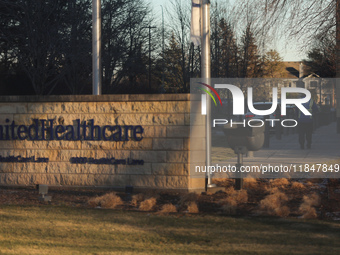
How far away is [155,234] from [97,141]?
439cm

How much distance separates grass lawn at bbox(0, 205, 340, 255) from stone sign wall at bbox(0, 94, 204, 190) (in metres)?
2.28

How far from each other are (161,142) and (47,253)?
193 inches

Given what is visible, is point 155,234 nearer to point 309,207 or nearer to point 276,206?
point 276,206

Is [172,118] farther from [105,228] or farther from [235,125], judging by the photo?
[105,228]

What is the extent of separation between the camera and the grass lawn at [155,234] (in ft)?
21.9

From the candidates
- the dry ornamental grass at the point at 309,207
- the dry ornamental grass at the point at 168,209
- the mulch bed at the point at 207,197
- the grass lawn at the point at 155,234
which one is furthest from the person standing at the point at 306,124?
the grass lawn at the point at 155,234

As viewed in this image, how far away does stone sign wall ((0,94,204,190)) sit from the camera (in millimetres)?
11055

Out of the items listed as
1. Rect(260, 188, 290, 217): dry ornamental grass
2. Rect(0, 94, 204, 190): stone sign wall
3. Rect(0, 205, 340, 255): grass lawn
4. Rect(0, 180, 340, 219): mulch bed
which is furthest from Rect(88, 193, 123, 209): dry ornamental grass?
Rect(260, 188, 290, 217): dry ornamental grass

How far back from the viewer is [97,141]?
11.5m

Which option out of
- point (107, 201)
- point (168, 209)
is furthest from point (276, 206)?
point (107, 201)

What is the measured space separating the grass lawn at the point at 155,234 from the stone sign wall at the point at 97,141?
2.28 meters

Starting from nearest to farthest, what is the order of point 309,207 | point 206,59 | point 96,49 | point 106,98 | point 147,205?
point 309,207 → point 147,205 → point 206,59 → point 106,98 → point 96,49

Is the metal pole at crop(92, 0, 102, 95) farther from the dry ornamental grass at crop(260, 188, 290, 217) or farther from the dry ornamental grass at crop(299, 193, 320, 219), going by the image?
the dry ornamental grass at crop(299, 193, 320, 219)

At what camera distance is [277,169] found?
14117 mm
